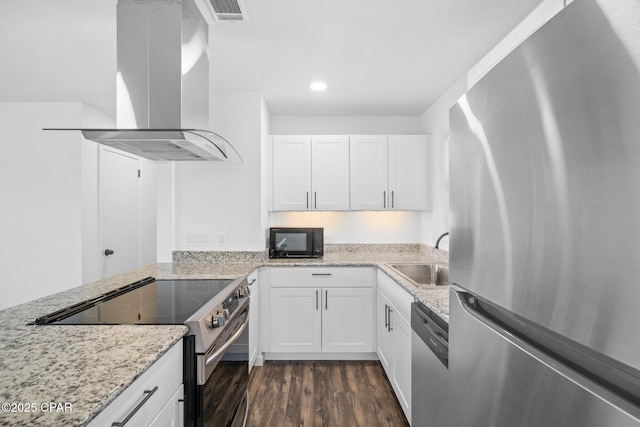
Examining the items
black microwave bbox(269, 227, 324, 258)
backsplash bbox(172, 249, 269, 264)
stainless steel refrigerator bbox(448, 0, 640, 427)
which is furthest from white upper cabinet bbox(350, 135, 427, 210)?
stainless steel refrigerator bbox(448, 0, 640, 427)

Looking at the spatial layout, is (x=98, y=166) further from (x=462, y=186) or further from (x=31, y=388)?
(x=462, y=186)

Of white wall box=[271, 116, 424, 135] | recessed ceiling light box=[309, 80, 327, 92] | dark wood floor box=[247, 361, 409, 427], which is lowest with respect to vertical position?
dark wood floor box=[247, 361, 409, 427]

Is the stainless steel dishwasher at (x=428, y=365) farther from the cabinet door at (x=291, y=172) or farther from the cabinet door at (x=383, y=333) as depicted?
the cabinet door at (x=291, y=172)

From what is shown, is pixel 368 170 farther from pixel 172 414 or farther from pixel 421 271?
pixel 172 414

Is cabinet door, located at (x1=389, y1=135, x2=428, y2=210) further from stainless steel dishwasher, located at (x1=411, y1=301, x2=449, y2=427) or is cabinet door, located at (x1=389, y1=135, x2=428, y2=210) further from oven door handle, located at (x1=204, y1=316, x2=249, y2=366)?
oven door handle, located at (x1=204, y1=316, x2=249, y2=366)

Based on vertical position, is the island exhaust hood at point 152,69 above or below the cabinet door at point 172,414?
above

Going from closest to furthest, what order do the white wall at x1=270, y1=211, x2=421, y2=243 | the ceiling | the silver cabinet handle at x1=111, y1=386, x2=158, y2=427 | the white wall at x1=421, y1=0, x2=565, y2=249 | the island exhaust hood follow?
the silver cabinet handle at x1=111, y1=386, x2=158, y2=427, the island exhaust hood, the ceiling, the white wall at x1=421, y1=0, x2=565, y2=249, the white wall at x1=270, y1=211, x2=421, y2=243

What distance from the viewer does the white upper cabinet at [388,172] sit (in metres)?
3.36

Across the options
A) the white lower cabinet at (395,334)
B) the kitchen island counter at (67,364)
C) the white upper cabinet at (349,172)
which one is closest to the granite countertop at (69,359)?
the kitchen island counter at (67,364)

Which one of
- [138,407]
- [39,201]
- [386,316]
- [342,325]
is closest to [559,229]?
[138,407]

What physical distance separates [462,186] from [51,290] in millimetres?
4098

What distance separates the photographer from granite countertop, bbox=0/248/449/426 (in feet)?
2.37

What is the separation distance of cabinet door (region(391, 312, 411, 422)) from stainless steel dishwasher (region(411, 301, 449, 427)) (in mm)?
270

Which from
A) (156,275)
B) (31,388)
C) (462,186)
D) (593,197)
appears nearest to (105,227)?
(156,275)
